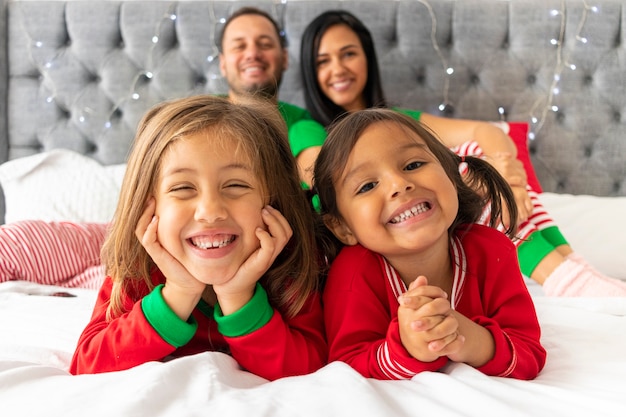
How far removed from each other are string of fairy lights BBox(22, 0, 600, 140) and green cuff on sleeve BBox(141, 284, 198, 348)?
1.80 metres

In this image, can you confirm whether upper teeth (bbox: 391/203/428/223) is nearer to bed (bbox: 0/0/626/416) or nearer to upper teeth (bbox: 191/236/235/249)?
upper teeth (bbox: 191/236/235/249)

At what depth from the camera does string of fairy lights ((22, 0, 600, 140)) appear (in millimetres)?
2604

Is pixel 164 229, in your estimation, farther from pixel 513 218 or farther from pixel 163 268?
pixel 513 218

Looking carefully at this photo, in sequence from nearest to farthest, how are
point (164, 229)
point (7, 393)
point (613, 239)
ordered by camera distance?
point (7, 393) → point (164, 229) → point (613, 239)

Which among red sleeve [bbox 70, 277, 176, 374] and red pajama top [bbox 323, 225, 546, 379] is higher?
red pajama top [bbox 323, 225, 546, 379]

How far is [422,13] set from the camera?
2.62 m

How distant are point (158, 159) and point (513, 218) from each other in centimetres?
69

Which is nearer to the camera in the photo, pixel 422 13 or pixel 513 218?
pixel 513 218

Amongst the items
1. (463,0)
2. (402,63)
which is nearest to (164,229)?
(402,63)

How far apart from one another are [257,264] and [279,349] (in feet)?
0.47

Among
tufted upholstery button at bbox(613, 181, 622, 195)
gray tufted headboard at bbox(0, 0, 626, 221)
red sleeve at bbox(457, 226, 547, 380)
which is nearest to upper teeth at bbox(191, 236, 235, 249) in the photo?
red sleeve at bbox(457, 226, 547, 380)

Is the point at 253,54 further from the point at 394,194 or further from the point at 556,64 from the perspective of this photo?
the point at 394,194

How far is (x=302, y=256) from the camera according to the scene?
3.64 ft

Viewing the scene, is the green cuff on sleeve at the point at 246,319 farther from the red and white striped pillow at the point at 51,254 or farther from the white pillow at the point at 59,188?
the white pillow at the point at 59,188
